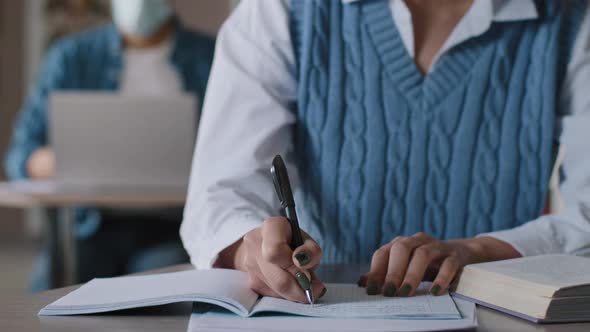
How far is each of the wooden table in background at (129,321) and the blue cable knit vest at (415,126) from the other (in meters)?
0.46

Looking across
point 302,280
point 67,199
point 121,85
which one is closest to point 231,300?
point 302,280

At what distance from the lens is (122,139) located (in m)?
2.11

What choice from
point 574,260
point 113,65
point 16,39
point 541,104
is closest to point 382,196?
point 541,104

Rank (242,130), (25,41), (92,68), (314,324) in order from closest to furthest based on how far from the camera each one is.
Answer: (314,324), (242,130), (92,68), (25,41)

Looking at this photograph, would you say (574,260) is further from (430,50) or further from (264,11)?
(264,11)

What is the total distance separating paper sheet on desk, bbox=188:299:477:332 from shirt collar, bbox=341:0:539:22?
649 millimetres

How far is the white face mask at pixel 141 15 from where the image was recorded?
2.91m

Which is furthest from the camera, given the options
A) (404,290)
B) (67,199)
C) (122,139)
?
(122,139)

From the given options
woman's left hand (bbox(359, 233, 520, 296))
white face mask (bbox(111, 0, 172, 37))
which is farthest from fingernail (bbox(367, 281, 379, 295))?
white face mask (bbox(111, 0, 172, 37))

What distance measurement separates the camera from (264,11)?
1196 millimetres

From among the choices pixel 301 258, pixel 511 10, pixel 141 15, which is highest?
pixel 511 10

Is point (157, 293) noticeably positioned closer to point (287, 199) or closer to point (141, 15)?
point (287, 199)

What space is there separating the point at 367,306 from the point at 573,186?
557 millimetres

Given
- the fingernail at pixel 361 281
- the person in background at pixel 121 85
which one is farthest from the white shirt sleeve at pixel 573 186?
the person in background at pixel 121 85
